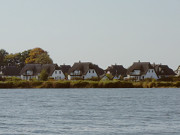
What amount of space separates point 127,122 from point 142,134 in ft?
21.0

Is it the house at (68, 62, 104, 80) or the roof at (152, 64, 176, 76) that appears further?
the roof at (152, 64, 176, 76)

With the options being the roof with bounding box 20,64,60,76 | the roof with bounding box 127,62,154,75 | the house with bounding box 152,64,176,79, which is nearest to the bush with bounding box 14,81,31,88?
the roof with bounding box 20,64,60,76

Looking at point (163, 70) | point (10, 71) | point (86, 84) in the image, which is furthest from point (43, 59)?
point (86, 84)

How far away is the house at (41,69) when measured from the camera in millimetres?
162500

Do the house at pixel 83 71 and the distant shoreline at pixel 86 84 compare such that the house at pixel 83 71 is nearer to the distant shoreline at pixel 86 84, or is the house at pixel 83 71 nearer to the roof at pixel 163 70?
the roof at pixel 163 70

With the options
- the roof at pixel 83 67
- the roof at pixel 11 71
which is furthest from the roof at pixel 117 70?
the roof at pixel 11 71

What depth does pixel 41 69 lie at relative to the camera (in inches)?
6452

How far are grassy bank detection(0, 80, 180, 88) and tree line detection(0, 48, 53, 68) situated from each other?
5338 centimetres

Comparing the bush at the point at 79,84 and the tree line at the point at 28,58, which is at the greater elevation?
the tree line at the point at 28,58

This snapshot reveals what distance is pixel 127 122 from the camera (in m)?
33.6

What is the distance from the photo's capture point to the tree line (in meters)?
176

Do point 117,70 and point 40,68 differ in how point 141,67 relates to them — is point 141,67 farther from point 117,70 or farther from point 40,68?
point 40,68

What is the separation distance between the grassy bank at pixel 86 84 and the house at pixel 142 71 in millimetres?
41667

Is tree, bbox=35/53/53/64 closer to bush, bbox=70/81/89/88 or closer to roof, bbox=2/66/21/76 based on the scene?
roof, bbox=2/66/21/76
